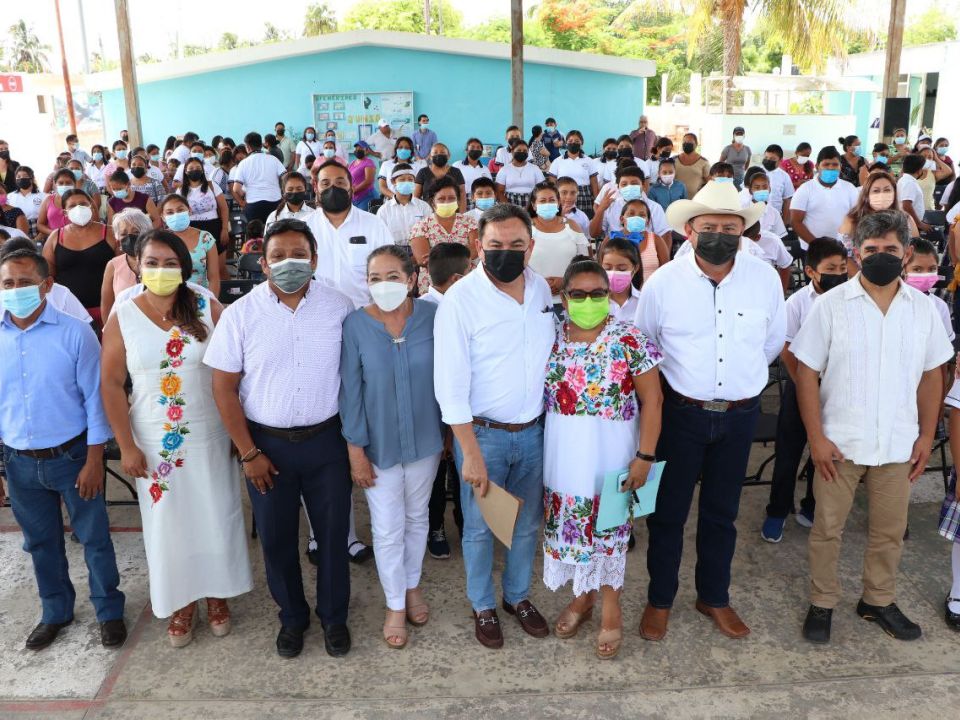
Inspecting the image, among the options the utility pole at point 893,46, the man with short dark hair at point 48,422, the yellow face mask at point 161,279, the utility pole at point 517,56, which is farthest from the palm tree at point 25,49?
the yellow face mask at point 161,279

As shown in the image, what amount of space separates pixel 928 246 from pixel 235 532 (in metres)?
3.56

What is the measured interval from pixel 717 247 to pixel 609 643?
163cm

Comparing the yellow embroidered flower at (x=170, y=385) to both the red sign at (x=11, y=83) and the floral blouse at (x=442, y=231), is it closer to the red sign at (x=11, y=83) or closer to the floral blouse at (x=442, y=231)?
the floral blouse at (x=442, y=231)

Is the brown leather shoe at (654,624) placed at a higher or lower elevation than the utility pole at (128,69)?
lower

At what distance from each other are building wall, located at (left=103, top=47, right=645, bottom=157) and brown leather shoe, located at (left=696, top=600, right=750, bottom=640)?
17395 mm

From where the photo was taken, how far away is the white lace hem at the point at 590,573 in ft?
10.8

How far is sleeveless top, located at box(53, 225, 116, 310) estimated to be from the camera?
513 cm

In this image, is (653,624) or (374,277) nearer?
(374,277)

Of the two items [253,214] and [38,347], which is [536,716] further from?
[253,214]

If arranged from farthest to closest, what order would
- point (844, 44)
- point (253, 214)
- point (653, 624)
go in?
point (844, 44) < point (253, 214) < point (653, 624)

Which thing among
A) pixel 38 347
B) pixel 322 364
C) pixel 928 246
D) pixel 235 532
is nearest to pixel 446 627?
pixel 235 532

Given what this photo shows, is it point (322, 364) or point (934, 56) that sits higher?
point (934, 56)

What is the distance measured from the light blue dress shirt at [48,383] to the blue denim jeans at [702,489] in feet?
7.51

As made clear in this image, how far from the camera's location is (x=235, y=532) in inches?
138
